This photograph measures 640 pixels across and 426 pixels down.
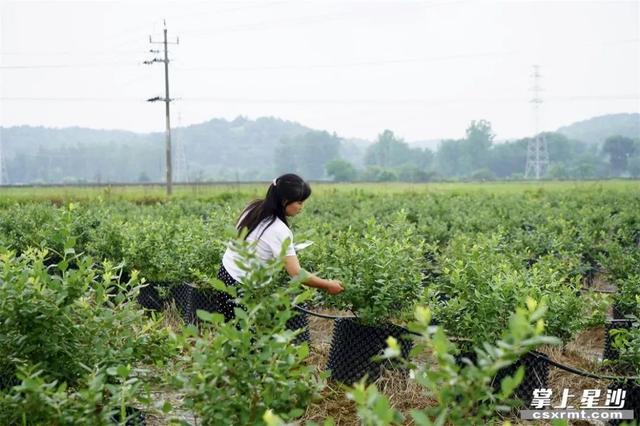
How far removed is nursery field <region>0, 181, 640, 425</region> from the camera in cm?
268

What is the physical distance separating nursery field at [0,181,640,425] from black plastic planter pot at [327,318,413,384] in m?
0.01

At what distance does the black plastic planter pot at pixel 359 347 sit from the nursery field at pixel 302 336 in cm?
1

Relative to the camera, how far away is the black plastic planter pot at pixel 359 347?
17.1ft

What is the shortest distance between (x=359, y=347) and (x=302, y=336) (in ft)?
3.18

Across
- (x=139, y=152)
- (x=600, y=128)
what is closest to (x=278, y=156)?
(x=139, y=152)

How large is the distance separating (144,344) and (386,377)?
2189 millimetres

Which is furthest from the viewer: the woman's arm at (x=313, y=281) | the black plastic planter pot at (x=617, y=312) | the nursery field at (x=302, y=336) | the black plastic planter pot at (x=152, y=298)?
the black plastic planter pot at (x=152, y=298)

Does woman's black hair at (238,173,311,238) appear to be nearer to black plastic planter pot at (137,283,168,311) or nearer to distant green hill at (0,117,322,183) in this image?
black plastic planter pot at (137,283,168,311)

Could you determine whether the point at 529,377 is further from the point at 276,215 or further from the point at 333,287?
the point at 276,215

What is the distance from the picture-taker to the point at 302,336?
6.14 m

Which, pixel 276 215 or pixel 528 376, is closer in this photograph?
pixel 276 215

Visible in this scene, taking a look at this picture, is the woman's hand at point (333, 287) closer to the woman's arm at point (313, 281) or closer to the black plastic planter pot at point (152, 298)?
the woman's arm at point (313, 281)

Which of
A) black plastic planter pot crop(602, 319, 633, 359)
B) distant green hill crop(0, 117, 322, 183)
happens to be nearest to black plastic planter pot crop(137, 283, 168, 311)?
black plastic planter pot crop(602, 319, 633, 359)

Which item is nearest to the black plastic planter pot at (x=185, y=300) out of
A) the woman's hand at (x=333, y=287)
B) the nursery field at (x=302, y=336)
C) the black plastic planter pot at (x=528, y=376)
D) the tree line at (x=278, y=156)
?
the nursery field at (x=302, y=336)
